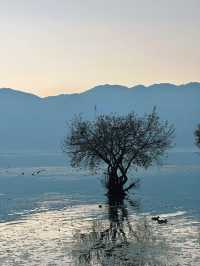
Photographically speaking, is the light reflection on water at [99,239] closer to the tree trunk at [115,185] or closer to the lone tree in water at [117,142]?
the tree trunk at [115,185]

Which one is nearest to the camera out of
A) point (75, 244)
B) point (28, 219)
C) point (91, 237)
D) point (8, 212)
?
point (75, 244)

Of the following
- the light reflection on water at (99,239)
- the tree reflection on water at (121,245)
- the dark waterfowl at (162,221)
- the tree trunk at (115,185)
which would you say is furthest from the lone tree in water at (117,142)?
the dark waterfowl at (162,221)

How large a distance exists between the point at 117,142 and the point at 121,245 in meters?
32.3

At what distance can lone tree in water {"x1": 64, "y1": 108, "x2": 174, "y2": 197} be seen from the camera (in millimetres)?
65500

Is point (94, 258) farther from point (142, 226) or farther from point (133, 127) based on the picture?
point (133, 127)

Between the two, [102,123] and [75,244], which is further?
[102,123]

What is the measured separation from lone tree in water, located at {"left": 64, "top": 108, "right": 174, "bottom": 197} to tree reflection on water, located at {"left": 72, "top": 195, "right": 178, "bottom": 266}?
20.1 m

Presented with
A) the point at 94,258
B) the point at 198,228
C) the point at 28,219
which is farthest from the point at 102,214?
the point at 94,258

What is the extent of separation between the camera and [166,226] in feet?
135

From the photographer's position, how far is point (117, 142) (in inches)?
2569

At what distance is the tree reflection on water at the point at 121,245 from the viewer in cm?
2897

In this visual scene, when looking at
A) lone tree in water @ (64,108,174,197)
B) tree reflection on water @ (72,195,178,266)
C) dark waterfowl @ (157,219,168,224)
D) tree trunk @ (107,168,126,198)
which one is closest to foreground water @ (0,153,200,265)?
tree reflection on water @ (72,195,178,266)

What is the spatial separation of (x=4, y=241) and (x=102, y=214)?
15.4m

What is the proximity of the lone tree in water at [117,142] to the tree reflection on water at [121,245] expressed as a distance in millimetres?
20091
